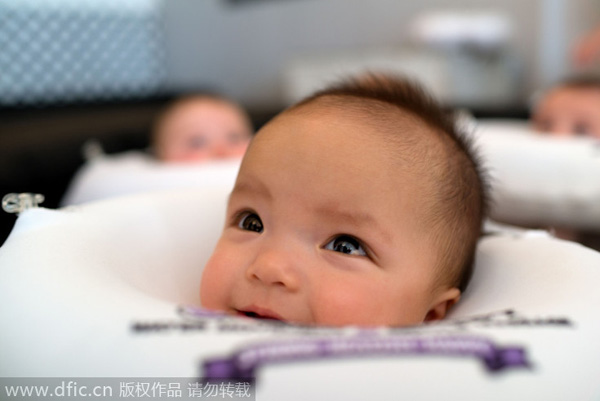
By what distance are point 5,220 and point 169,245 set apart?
673 millimetres

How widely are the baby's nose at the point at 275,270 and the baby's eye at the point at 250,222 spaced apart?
0.22ft

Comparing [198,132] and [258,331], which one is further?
[198,132]

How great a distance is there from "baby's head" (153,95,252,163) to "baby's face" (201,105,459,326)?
1222 mm

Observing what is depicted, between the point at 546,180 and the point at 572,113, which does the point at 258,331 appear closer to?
the point at 546,180

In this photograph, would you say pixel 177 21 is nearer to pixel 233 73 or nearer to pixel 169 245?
pixel 233 73

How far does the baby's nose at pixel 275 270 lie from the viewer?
0.63 m

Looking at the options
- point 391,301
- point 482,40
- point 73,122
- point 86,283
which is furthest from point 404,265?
point 482,40

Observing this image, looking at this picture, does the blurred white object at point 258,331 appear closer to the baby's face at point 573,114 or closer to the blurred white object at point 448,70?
the baby's face at point 573,114

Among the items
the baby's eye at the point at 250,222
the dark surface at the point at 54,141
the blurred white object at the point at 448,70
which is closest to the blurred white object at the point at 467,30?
the blurred white object at the point at 448,70

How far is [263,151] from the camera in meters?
0.72

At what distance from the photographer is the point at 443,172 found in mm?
719

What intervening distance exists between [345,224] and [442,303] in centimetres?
18

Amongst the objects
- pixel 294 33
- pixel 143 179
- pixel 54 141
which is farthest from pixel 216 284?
pixel 294 33

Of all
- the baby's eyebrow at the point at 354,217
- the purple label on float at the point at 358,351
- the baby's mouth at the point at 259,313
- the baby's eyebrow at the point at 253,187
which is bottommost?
the baby's mouth at the point at 259,313
